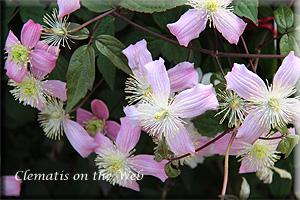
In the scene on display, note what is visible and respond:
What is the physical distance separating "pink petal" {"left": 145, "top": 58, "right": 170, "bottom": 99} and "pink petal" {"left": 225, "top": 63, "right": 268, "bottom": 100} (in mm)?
117

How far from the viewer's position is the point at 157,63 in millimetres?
629

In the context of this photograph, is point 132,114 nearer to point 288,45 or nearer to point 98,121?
point 98,121

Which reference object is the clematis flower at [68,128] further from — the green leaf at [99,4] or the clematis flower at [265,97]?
the clematis flower at [265,97]

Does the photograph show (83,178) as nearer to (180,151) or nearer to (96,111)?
(96,111)

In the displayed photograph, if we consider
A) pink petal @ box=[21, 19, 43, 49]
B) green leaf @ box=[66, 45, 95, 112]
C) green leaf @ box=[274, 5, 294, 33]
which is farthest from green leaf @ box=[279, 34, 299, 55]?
pink petal @ box=[21, 19, 43, 49]

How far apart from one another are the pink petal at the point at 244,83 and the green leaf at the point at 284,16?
0.19 meters


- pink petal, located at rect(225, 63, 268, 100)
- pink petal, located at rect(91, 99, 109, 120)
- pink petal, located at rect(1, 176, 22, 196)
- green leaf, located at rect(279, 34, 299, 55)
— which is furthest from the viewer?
pink petal, located at rect(1, 176, 22, 196)

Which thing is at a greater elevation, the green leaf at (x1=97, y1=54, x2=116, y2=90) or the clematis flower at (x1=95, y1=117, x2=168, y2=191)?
the green leaf at (x1=97, y1=54, x2=116, y2=90)

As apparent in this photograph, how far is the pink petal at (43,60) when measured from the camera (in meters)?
0.67

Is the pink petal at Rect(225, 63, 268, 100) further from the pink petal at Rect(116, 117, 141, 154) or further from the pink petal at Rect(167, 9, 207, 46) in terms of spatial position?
the pink petal at Rect(116, 117, 141, 154)

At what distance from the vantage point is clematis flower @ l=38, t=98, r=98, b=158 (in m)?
0.77

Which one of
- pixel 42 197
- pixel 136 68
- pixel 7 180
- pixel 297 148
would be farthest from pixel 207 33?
pixel 42 197

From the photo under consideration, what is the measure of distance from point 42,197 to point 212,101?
818 millimetres

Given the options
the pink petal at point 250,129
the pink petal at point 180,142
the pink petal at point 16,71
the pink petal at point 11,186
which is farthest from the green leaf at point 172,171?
the pink petal at point 11,186
